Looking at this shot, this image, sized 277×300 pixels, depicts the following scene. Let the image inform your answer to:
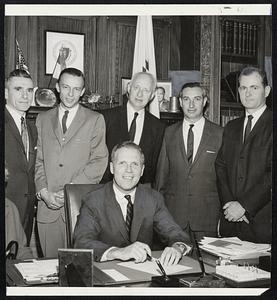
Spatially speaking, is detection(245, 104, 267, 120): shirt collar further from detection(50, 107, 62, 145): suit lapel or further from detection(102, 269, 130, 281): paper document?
detection(102, 269, 130, 281): paper document

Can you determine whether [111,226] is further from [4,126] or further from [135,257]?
[4,126]

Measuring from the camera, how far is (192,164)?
2609 millimetres

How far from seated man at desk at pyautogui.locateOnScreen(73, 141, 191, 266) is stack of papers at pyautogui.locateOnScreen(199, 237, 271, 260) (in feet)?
0.41

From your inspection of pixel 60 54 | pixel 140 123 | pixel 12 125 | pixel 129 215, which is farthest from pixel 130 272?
pixel 60 54

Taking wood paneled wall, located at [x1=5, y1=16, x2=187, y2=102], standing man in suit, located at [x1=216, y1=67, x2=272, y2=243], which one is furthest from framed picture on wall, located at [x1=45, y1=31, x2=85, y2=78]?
standing man in suit, located at [x1=216, y1=67, x2=272, y2=243]

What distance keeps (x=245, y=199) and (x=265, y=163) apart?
0.25 metres

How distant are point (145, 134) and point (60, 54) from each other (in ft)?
2.31

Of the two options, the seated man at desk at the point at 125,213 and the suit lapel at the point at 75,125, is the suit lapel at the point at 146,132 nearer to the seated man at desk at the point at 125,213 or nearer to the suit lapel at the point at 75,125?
the seated man at desk at the point at 125,213

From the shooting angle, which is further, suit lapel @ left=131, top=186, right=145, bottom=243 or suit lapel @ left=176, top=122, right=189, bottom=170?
suit lapel @ left=176, top=122, right=189, bottom=170

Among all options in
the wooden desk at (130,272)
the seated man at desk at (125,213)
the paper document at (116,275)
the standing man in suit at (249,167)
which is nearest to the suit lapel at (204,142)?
the standing man in suit at (249,167)

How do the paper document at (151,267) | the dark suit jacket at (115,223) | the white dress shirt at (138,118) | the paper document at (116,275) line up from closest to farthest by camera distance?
the paper document at (116,275) → the paper document at (151,267) → the dark suit jacket at (115,223) → the white dress shirt at (138,118)

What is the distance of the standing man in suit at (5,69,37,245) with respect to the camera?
2494 millimetres

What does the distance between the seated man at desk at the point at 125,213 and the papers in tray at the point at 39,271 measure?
0.81 feet

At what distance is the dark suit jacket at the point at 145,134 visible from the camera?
2.54 meters
